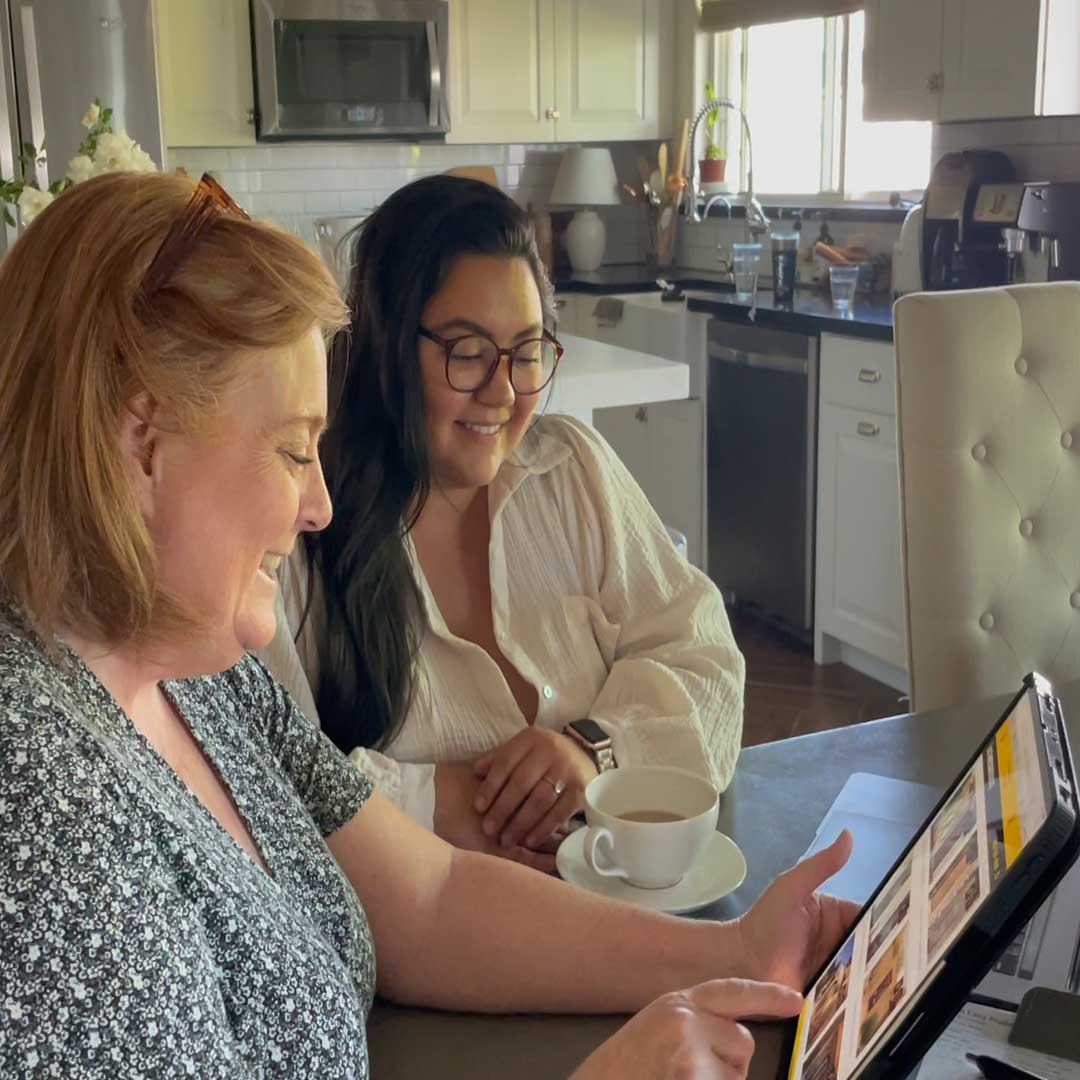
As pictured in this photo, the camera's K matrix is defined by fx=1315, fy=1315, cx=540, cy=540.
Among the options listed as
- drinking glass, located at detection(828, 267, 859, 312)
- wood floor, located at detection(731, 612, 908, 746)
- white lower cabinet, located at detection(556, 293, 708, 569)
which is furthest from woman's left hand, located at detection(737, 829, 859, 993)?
white lower cabinet, located at detection(556, 293, 708, 569)

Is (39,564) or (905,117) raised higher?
(905,117)

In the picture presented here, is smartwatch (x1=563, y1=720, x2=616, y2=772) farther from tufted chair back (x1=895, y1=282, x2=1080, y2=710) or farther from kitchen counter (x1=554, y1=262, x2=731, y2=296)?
kitchen counter (x1=554, y1=262, x2=731, y2=296)

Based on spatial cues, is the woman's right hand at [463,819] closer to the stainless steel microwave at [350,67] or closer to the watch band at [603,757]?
the watch band at [603,757]

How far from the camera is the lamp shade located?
5.14 meters

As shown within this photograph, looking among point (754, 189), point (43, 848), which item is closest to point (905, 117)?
point (754, 189)

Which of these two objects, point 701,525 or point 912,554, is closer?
point 912,554

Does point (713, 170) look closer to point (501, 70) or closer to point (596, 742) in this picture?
point (501, 70)

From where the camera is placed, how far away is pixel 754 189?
508cm

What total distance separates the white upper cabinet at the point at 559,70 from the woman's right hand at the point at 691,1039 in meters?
4.43

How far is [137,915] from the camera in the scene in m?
0.62

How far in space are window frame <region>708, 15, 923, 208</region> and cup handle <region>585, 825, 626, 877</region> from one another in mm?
3603

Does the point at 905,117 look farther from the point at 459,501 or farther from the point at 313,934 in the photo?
the point at 313,934

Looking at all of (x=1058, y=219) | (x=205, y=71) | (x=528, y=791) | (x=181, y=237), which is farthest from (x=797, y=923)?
(x=205, y=71)

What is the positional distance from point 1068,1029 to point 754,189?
4.57 m
